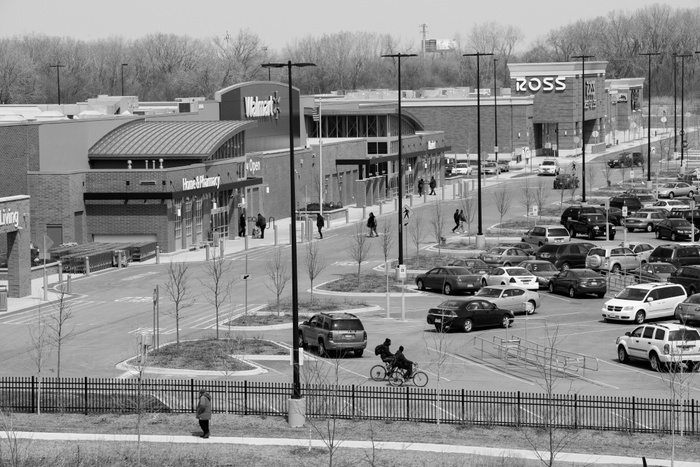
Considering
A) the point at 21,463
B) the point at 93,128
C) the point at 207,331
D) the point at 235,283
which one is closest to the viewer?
the point at 21,463

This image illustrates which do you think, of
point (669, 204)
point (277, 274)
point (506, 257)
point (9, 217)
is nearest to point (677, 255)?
point (506, 257)

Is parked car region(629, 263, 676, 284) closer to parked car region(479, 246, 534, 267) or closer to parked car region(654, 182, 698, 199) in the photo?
parked car region(479, 246, 534, 267)

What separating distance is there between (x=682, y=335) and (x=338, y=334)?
10.9 meters

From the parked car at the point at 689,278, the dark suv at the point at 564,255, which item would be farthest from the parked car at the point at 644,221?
the parked car at the point at 689,278

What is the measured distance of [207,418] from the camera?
33.8m

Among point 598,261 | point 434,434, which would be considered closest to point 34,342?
point 434,434

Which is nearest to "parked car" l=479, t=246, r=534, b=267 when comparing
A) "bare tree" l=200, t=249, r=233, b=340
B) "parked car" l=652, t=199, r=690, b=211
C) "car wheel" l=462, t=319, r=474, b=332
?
"bare tree" l=200, t=249, r=233, b=340

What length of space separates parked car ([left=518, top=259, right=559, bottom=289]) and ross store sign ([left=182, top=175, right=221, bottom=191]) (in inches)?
886

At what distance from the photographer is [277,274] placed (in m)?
58.4

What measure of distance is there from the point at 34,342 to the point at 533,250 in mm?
30442

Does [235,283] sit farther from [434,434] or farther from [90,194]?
[434,434]

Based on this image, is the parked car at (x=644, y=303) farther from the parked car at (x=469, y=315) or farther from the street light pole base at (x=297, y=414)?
the street light pole base at (x=297, y=414)

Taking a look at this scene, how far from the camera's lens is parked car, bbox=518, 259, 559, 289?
60500mm

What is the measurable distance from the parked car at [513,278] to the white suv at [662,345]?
15206mm
